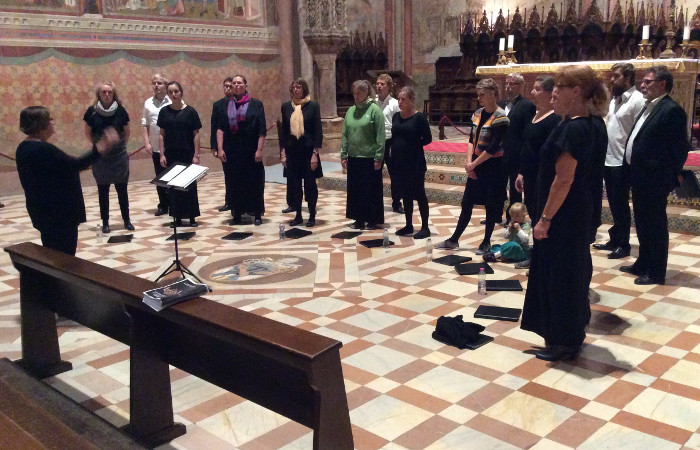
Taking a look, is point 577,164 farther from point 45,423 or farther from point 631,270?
point 45,423

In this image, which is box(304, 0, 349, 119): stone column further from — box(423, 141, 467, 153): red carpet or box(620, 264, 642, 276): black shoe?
box(620, 264, 642, 276): black shoe

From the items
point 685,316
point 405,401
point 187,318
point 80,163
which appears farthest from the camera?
point 685,316

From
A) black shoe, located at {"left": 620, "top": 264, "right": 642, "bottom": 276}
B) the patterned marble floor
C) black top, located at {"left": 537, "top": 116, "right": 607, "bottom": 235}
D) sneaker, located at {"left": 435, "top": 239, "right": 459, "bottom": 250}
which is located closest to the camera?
the patterned marble floor

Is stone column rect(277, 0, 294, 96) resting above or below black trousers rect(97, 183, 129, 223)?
above

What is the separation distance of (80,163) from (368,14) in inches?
609

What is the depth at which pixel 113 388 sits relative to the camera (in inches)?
153

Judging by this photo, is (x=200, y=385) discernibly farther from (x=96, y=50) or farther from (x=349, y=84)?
(x=349, y=84)

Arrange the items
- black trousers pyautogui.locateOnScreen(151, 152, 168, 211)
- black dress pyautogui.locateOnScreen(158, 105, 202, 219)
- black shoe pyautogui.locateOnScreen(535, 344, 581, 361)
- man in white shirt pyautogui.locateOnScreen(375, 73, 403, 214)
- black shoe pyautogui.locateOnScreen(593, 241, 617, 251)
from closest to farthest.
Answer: black shoe pyautogui.locateOnScreen(535, 344, 581, 361) < black shoe pyautogui.locateOnScreen(593, 241, 617, 251) < black dress pyautogui.locateOnScreen(158, 105, 202, 219) < man in white shirt pyautogui.locateOnScreen(375, 73, 403, 214) < black trousers pyautogui.locateOnScreen(151, 152, 168, 211)

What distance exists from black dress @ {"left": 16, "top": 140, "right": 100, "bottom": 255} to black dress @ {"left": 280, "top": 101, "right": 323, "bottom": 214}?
3.41 meters

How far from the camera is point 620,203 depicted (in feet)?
20.9

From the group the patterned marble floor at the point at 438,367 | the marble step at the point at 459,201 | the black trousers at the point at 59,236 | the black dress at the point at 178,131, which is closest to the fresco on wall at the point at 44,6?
the black dress at the point at 178,131

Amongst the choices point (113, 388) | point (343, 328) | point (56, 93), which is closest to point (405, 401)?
point (343, 328)

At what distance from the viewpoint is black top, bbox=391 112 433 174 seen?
698 centimetres

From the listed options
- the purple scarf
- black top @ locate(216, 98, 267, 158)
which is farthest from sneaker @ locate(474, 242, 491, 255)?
the purple scarf
